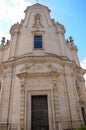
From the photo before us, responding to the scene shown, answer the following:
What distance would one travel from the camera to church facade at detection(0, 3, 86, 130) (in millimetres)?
13753

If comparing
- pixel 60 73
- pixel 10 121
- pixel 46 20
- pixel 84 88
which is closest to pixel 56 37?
A: pixel 46 20

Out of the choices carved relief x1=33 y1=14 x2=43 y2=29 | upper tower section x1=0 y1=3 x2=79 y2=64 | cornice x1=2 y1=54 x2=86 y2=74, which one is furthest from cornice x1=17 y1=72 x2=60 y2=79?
carved relief x1=33 y1=14 x2=43 y2=29

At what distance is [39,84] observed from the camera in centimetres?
1511

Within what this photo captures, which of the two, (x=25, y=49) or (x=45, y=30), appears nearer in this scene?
(x=25, y=49)

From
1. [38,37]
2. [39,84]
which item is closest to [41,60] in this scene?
[39,84]

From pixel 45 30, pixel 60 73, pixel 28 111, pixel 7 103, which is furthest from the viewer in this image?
pixel 45 30

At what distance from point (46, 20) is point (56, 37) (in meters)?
3.06

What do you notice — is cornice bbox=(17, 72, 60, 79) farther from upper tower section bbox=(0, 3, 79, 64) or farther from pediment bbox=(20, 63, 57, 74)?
upper tower section bbox=(0, 3, 79, 64)

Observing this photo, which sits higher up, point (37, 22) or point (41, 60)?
point (37, 22)

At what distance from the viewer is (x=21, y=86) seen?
1498 centimetres

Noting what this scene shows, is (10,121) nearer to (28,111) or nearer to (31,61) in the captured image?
(28,111)

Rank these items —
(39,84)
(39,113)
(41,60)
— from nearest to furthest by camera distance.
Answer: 1. (39,113)
2. (39,84)
3. (41,60)

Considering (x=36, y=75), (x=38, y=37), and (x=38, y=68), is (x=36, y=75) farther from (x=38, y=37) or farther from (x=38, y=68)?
(x=38, y=37)

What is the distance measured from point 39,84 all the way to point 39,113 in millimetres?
2727
